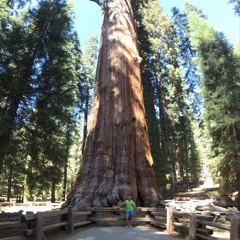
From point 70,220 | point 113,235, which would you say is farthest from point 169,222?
point 70,220

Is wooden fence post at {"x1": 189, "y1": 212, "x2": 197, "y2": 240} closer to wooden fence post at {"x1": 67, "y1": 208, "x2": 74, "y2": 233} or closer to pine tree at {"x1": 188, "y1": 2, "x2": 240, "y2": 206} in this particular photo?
wooden fence post at {"x1": 67, "y1": 208, "x2": 74, "y2": 233}

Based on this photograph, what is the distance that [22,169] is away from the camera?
14141 mm

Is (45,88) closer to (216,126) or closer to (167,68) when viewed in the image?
(216,126)

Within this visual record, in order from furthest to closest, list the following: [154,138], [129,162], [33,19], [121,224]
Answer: [154,138], [33,19], [129,162], [121,224]

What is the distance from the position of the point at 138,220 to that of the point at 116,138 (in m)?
3.59

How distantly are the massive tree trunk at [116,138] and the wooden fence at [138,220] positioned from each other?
1.82 ft

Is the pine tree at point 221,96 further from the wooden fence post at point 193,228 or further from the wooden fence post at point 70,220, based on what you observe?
the wooden fence post at point 70,220

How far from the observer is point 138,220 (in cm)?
1047

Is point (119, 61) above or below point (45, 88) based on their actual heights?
above

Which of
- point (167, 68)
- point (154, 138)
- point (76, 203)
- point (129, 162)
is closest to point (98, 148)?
point (129, 162)

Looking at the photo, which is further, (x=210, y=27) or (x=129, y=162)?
(x=210, y=27)

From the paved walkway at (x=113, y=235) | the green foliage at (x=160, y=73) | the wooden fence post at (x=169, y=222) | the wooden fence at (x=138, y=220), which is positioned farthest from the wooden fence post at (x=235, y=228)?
the green foliage at (x=160, y=73)

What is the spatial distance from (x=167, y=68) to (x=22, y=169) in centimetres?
1709

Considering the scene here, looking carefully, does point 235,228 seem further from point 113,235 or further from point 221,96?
point 221,96
